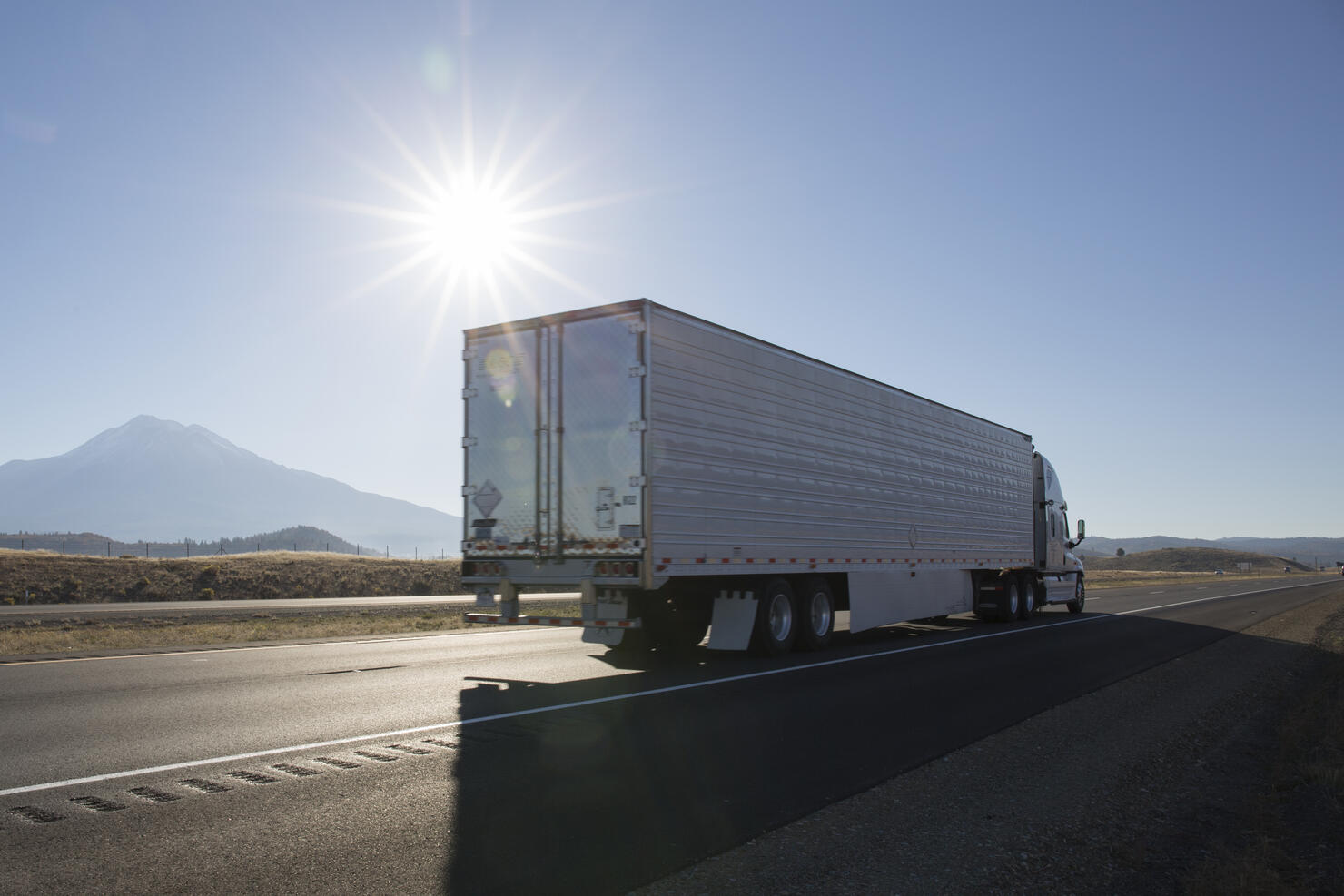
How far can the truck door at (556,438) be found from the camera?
37.9 ft

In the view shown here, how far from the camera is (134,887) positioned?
13.7 ft

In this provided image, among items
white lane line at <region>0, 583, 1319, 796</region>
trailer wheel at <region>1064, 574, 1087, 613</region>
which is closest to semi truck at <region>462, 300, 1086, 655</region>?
white lane line at <region>0, 583, 1319, 796</region>

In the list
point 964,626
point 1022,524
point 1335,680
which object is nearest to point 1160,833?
point 1335,680

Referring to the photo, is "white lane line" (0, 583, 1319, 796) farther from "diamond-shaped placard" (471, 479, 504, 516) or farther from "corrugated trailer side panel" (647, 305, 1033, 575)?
"diamond-shaped placard" (471, 479, 504, 516)

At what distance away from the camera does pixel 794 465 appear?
14.4 metres

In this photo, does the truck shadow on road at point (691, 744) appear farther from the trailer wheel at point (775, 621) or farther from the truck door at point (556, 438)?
the truck door at point (556, 438)

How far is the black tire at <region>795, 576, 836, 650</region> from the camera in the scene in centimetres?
1438

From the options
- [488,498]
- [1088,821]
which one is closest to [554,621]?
[488,498]

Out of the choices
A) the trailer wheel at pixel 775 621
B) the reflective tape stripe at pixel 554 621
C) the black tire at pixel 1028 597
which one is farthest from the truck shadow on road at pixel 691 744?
the black tire at pixel 1028 597

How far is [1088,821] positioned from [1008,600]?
1753 centimetres

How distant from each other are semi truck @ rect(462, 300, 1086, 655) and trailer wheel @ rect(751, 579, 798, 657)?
0.03 meters

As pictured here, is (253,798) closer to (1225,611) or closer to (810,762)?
(810,762)

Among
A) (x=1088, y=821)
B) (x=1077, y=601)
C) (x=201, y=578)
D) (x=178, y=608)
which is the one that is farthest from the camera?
(x=201, y=578)

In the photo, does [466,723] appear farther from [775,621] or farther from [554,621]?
[775,621]
